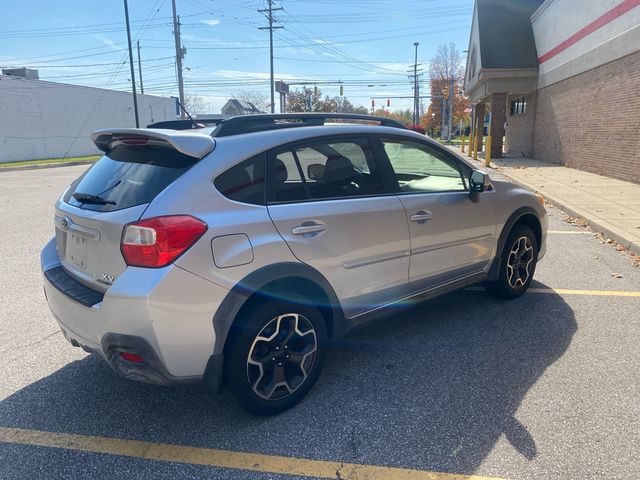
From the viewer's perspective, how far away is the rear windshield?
259cm

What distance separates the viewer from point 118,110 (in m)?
42.2

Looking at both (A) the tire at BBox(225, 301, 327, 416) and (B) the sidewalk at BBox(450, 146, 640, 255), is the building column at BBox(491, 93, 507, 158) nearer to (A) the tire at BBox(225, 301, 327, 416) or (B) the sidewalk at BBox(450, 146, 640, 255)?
(B) the sidewalk at BBox(450, 146, 640, 255)

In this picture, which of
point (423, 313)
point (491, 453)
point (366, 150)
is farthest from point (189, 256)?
point (423, 313)

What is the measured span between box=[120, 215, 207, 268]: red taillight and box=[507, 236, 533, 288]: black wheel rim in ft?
10.5

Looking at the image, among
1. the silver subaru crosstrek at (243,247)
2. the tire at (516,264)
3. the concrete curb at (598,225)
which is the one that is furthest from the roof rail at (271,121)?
the concrete curb at (598,225)

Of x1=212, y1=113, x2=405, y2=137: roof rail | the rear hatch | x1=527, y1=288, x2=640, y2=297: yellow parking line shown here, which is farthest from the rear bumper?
x1=527, y1=288, x2=640, y2=297: yellow parking line

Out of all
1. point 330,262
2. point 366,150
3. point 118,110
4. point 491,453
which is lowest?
point 491,453

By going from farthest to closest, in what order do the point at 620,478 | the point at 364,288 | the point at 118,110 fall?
the point at 118,110 < the point at 364,288 < the point at 620,478

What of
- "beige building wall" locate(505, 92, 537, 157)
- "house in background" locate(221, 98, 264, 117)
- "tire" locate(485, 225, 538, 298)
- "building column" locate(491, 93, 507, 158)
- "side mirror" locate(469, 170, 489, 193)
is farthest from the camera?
"house in background" locate(221, 98, 264, 117)

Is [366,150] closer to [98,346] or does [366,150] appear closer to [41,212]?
[98,346]

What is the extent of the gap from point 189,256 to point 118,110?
4495cm

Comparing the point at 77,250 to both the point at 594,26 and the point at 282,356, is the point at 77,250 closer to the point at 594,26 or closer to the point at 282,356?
the point at 282,356

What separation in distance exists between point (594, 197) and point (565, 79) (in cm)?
934

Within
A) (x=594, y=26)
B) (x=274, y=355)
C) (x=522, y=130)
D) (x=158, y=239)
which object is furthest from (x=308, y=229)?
(x=522, y=130)
